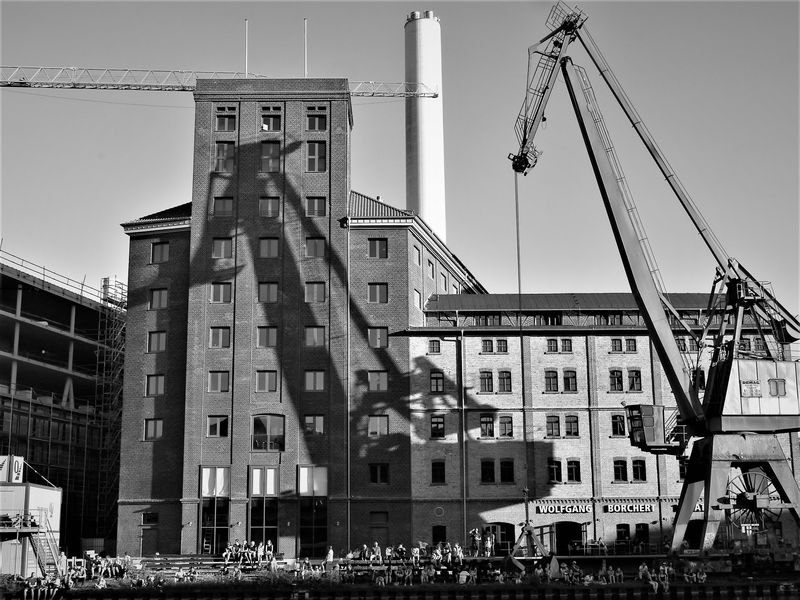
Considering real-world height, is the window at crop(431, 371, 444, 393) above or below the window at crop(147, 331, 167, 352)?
below

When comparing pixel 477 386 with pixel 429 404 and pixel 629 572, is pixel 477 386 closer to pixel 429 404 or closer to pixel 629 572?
pixel 429 404

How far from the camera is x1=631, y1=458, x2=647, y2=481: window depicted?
6531cm

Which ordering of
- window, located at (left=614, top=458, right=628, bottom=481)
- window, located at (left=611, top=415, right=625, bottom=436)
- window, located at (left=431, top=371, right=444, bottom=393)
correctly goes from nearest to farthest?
window, located at (left=614, top=458, right=628, bottom=481) → window, located at (left=611, top=415, right=625, bottom=436) → window, located at (left=431, top=371, right=444, bottom=393)

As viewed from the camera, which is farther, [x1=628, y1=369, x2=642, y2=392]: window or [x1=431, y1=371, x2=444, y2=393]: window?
[x1=628, y1=369, x2=642, y2=392]: window

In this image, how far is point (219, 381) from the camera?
6594 centimetres

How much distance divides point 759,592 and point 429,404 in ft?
80.8

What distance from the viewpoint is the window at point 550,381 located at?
66.4m

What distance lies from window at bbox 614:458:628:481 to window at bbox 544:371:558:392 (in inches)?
234

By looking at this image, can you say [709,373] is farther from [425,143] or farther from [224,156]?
[425,143]

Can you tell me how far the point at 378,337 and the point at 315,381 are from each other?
16.1 ft

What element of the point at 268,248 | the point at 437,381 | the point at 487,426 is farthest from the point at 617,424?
the point at 268,248

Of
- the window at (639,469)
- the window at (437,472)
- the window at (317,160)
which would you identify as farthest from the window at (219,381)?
the window at (639,469)

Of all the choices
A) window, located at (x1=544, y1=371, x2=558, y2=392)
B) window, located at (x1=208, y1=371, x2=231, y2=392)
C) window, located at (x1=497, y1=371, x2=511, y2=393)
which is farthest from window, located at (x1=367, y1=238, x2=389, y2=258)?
window, located at (x1=544, y1=371, x2=558, y2=392)

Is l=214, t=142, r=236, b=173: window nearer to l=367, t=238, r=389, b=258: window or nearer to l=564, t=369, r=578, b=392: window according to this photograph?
l=367, t=238, r=389, b=258: window
